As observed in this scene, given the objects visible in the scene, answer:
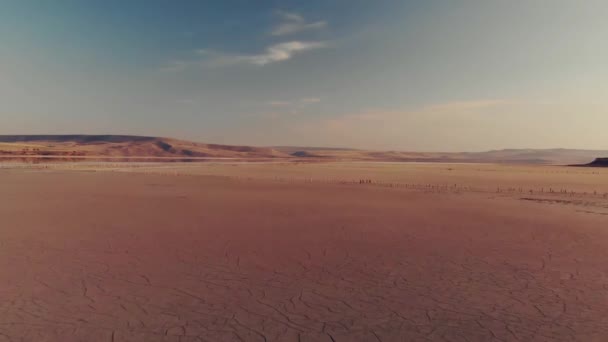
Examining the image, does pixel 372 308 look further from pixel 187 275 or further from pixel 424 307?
pixel 187 275

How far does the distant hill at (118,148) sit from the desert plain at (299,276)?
82.5 meters

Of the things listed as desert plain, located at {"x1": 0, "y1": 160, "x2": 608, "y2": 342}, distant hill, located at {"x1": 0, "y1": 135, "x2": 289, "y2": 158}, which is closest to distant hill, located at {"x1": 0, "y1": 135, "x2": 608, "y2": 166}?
distant hill, located at {"x1": 0, "y1": 135, "x2": 289, "y2": 158}

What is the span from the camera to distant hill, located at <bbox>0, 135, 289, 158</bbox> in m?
80.3

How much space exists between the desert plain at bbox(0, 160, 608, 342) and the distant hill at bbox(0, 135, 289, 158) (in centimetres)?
8247

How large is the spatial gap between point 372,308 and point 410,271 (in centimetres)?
204

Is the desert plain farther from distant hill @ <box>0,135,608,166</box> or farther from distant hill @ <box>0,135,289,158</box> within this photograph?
distant hill @ <box>0,135,289,158</box>

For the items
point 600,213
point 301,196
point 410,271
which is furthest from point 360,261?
point 600,213

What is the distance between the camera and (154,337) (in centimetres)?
431

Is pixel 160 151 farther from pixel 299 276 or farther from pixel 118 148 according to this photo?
pixel 299 276

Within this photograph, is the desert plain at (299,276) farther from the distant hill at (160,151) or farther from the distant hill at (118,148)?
the distant hill at (118,148)

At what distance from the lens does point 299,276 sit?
258 inches

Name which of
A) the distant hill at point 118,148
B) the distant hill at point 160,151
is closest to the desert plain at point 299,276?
the distant hill at point 160,151

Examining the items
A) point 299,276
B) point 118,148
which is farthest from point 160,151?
point 299,276

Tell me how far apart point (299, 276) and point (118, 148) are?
12068cm
